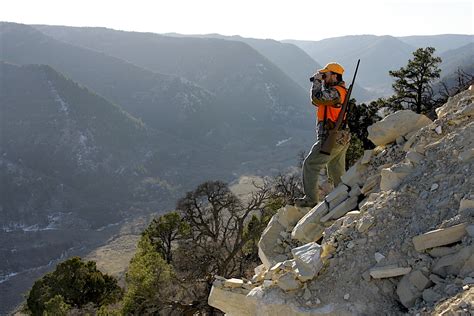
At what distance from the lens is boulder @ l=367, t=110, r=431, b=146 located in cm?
780

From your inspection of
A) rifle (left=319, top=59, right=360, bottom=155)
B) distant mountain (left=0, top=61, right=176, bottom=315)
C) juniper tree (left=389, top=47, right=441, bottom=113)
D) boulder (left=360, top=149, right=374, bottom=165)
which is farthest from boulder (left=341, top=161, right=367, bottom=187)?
distant mountain (left=0, top=61, right=176, bottom=315)

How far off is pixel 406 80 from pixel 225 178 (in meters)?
108

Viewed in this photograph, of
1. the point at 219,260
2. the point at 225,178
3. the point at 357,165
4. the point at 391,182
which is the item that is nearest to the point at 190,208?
the point at 219,260

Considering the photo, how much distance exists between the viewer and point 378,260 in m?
5.29

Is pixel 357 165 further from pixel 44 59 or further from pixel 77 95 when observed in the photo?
pixel 44 59

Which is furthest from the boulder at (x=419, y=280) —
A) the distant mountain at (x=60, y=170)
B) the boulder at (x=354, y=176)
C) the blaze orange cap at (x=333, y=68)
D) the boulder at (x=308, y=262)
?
the distant mountain at (x=60, y=170)

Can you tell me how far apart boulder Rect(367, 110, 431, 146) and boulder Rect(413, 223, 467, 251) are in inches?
128

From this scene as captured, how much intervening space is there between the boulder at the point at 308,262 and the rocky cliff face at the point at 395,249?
0.04 ft

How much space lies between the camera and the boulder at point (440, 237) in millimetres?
Answer: 4875

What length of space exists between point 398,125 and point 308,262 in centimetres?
378

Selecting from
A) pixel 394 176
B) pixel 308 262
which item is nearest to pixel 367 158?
pixel 394 176

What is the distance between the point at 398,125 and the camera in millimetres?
7855

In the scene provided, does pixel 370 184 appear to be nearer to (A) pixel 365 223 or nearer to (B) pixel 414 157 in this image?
(B) pixel 414 157

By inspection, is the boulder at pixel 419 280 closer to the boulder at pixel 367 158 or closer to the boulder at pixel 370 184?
the boulder at pixel 370 184
